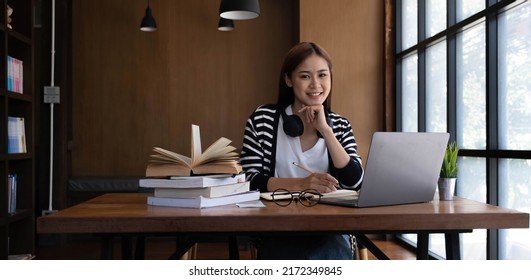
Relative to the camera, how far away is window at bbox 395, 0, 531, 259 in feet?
9.62

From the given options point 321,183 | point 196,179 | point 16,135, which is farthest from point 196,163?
point 16,135

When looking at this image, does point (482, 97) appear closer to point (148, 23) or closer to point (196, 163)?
point (196, 163)

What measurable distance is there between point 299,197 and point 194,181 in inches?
14.1

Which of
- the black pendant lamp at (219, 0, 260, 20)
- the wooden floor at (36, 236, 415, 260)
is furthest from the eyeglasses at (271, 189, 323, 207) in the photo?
the wooden floor at (36, 236, 415, 260)

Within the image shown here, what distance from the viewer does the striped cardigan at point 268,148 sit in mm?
2131

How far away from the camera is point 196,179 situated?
1.57 metres

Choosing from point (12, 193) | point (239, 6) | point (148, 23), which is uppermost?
point (148, 23)

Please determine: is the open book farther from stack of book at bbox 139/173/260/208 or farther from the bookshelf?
the bookshelf

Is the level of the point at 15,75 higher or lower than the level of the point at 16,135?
higher

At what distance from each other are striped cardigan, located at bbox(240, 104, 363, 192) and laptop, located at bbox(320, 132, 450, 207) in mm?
433

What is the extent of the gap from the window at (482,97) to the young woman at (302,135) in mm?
1185

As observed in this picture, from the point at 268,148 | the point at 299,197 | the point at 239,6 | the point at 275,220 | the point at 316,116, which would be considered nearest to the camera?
the point at 275,220
